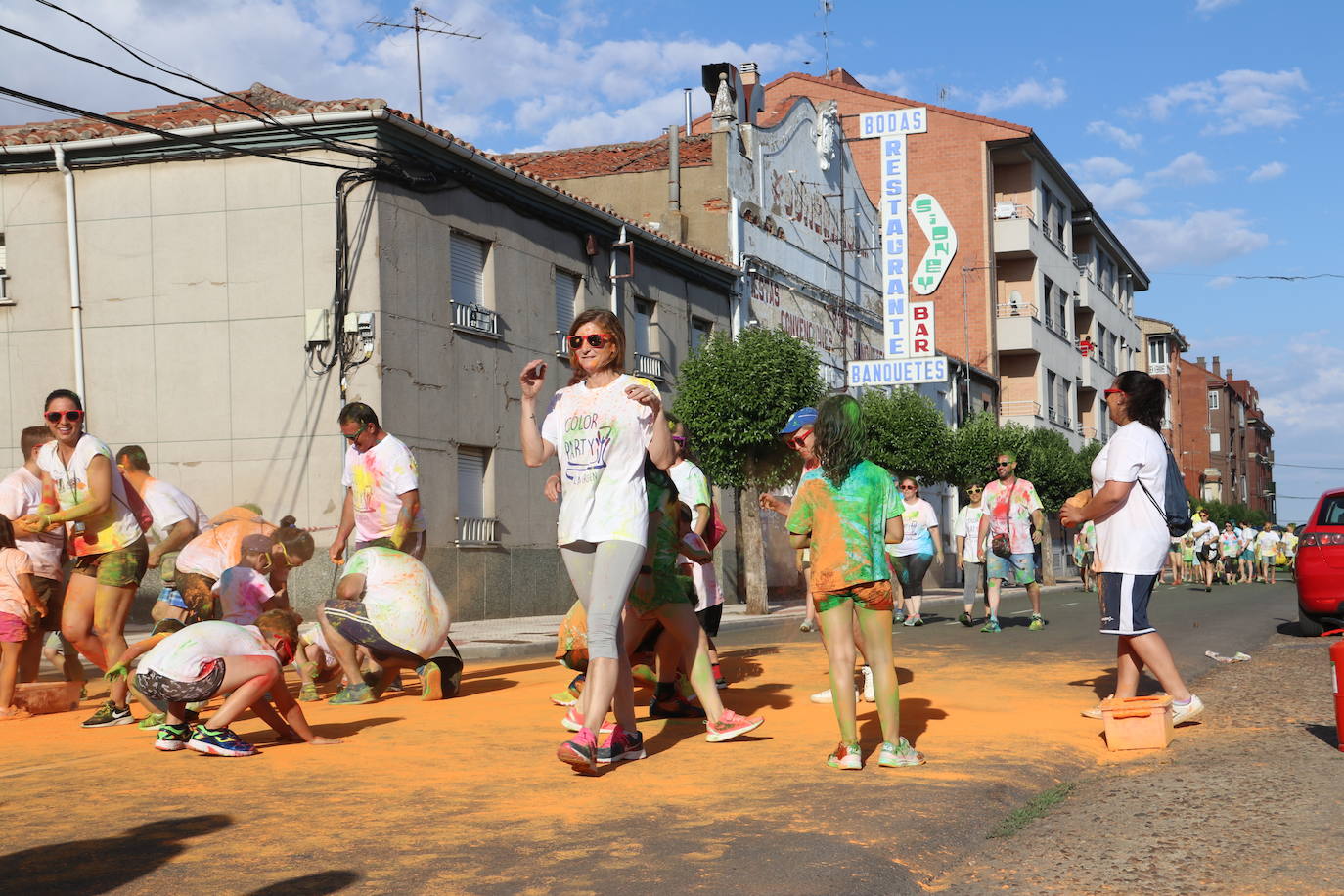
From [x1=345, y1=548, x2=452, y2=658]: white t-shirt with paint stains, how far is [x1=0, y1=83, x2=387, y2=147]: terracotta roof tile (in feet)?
38.5

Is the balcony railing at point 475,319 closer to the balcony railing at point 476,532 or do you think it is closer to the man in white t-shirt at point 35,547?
the balcony railing at point 476,532

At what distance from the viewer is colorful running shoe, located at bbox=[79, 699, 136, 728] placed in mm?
8156

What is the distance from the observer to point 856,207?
40375 mm

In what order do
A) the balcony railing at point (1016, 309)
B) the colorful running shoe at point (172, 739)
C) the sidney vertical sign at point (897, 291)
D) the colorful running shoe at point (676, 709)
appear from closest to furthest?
the colorful running shoe at point (172, 739) → the colorful running shoe at point (676, 709) → the sidney vertical sign at point (897, 291) → the balcony railing at point (1016, 309)

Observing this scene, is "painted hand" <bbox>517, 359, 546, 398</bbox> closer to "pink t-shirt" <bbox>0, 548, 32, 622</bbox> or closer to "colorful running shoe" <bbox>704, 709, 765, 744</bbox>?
"colorful running shoe" <bbox>704, 709, 765, 744</bbox>

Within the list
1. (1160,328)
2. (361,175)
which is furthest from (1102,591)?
(1160,328)

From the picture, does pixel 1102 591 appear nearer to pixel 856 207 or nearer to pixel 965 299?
pixel 856 207

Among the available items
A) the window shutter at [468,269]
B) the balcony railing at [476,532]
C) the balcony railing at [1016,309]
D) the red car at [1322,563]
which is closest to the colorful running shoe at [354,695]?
the red car at [1322,563]

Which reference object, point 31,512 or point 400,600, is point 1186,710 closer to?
point 400,600

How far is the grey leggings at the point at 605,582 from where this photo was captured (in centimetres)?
600

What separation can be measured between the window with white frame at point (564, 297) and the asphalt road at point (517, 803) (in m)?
15.7

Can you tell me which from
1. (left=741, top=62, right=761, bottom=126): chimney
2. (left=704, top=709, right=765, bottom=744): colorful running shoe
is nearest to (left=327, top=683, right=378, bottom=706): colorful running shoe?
(left=704, top=709, right=765, bottom=744): colorful running shoe

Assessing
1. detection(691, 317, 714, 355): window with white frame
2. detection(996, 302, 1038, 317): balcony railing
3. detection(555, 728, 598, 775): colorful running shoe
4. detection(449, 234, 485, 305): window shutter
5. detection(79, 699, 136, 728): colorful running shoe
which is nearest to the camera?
detection(555, 728, 598, 775): colorful running shoe

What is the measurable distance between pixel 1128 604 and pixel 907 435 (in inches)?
1019
